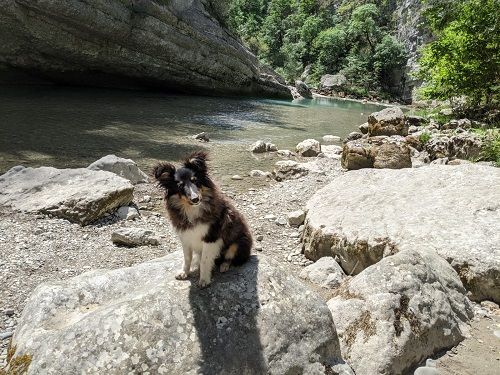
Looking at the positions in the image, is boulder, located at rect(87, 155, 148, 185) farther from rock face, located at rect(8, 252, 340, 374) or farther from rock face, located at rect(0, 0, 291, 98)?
rock face, located at rect(0, 0, 291, 98)

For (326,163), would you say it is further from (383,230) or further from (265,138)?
(383,230)

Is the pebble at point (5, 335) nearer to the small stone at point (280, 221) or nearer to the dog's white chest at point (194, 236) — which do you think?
the dog's white chest at point (194, 236)

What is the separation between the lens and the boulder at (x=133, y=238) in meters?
6.72

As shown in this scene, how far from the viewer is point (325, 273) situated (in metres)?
5.69

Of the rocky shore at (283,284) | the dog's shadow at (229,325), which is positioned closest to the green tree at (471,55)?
the rocky shore at (283,284)

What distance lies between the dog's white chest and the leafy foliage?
5135cm

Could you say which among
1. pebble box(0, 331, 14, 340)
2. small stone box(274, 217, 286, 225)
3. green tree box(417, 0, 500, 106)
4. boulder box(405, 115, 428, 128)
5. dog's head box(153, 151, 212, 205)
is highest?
green tree box(417, 0, 500, 106)

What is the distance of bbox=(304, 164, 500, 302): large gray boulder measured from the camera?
15.6ft

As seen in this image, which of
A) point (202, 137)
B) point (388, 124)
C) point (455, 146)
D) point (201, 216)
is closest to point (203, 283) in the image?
point (201, 216)

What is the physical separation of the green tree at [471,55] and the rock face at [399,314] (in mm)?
11869

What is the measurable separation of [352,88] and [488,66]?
1648 inches

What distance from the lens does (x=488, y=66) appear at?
13.3 meters

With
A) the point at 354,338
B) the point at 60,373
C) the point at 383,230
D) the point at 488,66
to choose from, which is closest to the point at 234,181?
the point at 383,230

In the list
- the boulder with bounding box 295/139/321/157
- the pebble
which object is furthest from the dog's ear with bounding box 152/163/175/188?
the boulder with bounding box 295/139/321/157
